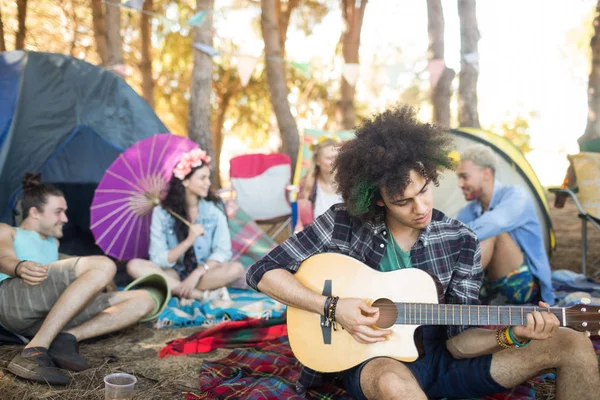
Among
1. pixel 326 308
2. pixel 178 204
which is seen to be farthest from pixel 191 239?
pixel 326 308

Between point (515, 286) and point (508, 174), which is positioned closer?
point (515, 286)

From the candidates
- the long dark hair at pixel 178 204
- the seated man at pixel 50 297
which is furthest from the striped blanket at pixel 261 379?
the long dark hair at pixel 178 204

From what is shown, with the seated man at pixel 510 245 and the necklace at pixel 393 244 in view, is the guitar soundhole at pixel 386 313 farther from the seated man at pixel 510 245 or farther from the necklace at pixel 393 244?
the seated man at pixel 510 245

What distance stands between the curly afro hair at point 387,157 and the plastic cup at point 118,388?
115 cm

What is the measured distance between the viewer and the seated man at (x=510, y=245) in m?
3.81

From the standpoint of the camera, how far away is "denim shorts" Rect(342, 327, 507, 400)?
7.04 ft

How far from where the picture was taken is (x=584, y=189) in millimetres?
5059

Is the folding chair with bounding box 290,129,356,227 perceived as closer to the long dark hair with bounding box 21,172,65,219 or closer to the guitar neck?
the long dark hair with bounding box 21,172,65,219

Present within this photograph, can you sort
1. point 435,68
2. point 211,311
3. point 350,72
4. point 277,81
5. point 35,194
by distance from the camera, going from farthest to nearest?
point 277,81, point 350,72, point 435,68, point 211,311, point 35,194

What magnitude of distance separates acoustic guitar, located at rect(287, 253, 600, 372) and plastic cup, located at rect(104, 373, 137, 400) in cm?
70

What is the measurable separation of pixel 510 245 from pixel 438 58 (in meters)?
4.07

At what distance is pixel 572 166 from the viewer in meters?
5.27

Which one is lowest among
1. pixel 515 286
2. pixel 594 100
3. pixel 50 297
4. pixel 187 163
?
pixel 515 286

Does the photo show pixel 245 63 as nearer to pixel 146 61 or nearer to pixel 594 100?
pixel 146 61
